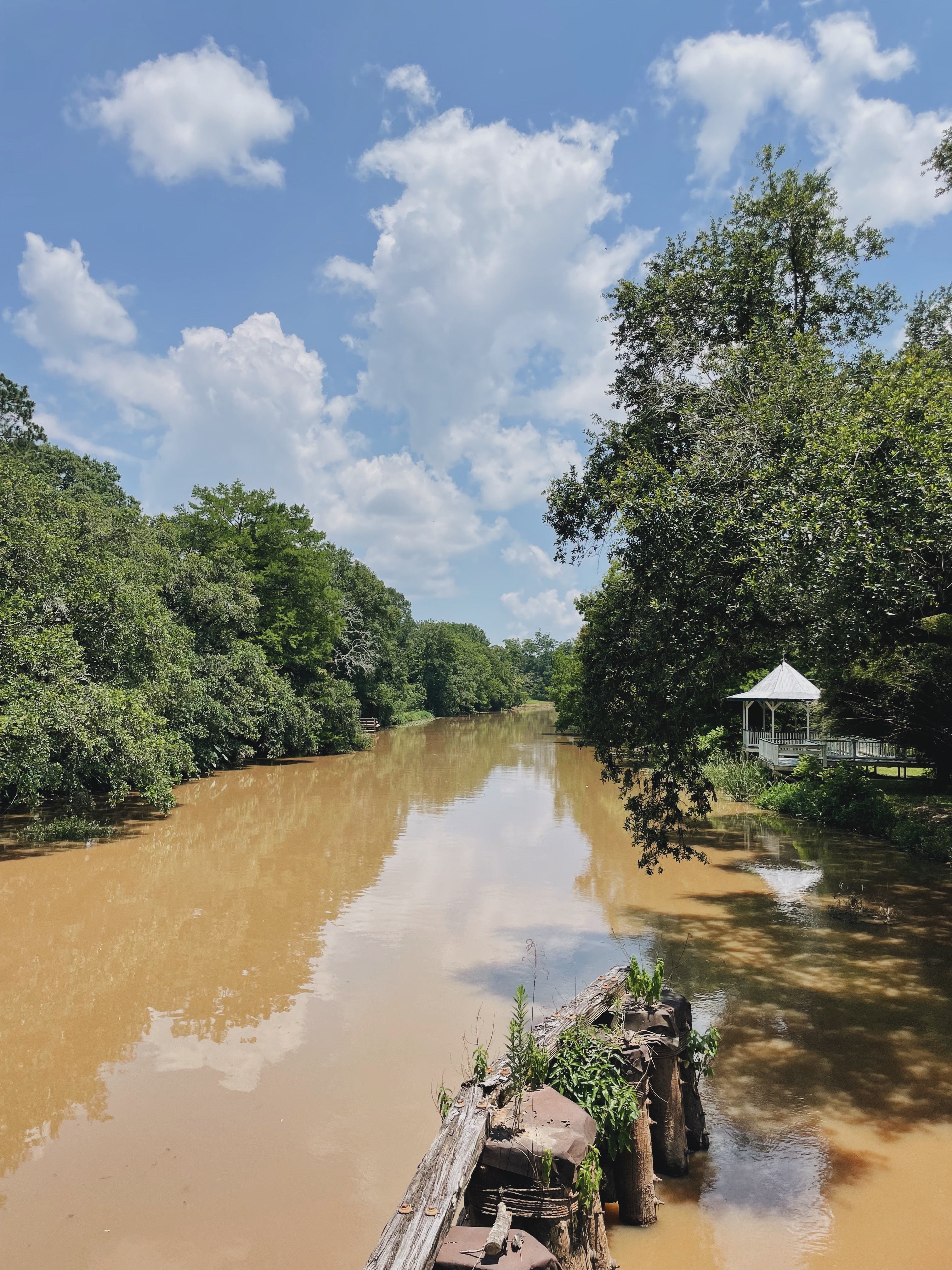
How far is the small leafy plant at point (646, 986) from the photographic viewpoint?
5719 mm

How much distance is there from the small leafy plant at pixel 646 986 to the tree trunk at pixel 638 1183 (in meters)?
0.70

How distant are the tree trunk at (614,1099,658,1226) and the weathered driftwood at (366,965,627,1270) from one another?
531 mm

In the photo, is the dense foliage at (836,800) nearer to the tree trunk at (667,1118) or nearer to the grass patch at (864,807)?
the grass patch at (864,807)

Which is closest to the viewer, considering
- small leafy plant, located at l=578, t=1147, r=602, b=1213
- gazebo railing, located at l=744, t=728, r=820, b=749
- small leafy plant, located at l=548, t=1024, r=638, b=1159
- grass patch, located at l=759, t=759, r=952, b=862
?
small leafy plant, located at l=578, t=1147, r=602, b=1213

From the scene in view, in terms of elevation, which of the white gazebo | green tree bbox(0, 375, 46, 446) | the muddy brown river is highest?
green tree bbox(0, 375, 46, 446)

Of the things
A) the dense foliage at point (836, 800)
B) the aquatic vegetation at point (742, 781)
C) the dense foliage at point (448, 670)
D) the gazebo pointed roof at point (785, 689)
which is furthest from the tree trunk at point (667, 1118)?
the dense foliage at point (448, 670)

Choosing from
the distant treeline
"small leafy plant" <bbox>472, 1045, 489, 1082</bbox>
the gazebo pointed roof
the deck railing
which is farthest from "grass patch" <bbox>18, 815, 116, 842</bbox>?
the deck railing

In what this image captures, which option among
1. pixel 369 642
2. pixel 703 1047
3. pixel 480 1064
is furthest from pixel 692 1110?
pixel 369 642

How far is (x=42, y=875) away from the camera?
14695 millimetres

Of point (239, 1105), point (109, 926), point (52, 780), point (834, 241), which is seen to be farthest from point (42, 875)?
point (834, 241)

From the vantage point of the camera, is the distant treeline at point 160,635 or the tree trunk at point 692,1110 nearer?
the tree trunk at point 692,1110

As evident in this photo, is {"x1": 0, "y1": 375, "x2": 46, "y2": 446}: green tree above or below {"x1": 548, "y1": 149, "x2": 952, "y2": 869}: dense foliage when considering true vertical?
above

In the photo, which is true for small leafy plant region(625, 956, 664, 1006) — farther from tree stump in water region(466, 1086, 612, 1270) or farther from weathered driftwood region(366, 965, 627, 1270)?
tree stump in water region(466, 1086, 612, 1270)

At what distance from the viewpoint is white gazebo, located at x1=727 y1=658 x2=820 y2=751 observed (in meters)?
23.2
